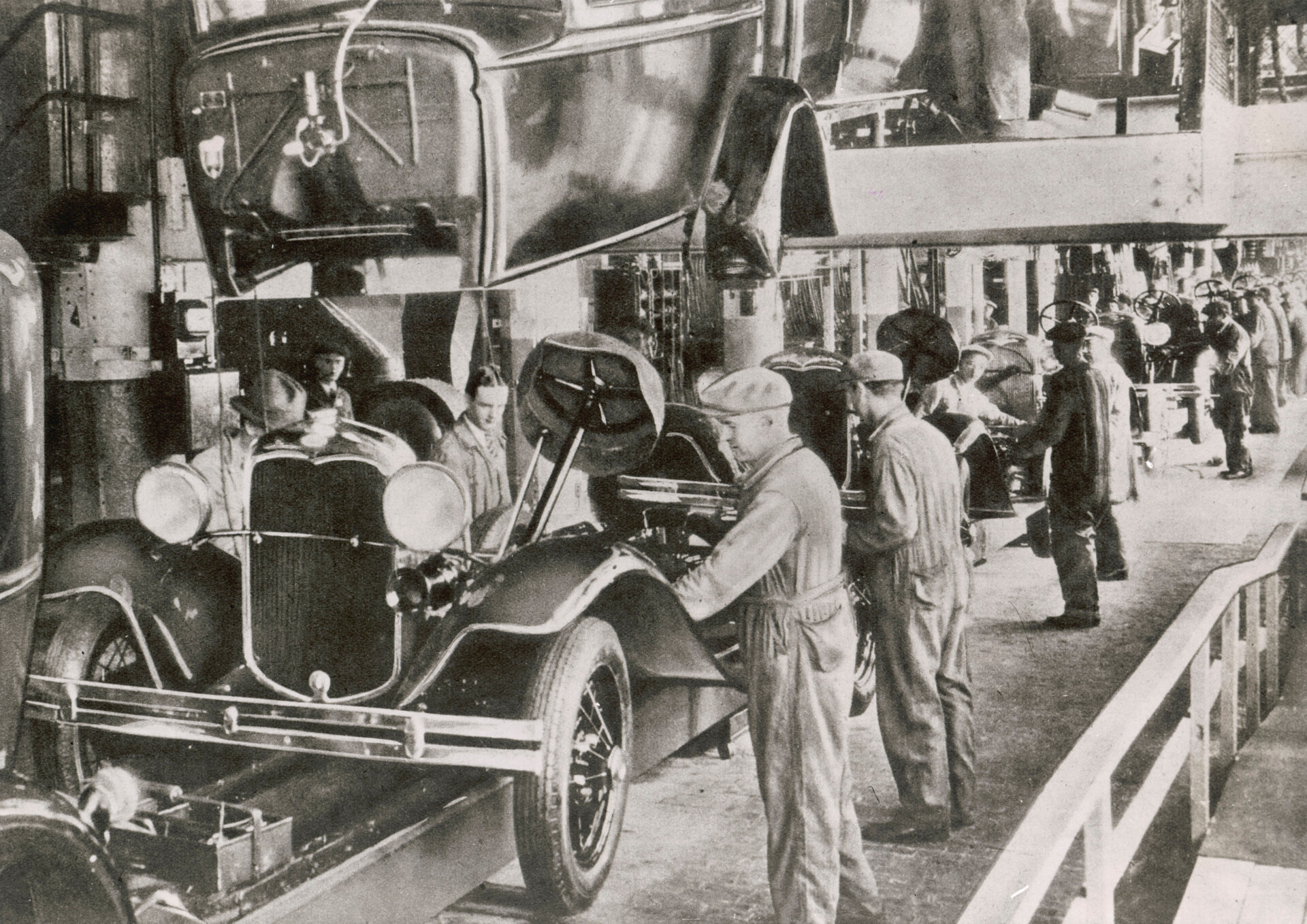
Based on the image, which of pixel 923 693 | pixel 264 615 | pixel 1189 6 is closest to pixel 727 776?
pixel 923 693

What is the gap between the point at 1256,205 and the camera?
251 centimetres

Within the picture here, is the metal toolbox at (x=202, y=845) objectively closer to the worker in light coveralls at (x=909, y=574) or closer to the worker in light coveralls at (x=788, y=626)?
the worker in light coveralls at (x=788, y=626)

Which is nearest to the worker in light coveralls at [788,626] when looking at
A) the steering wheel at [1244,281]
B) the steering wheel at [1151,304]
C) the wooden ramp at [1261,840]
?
the wooden ramp at [1261,840]

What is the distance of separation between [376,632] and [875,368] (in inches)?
45.1

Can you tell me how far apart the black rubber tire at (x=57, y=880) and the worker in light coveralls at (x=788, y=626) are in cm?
102

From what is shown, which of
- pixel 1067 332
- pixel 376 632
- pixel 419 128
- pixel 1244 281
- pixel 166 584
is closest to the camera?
pixel 419 128

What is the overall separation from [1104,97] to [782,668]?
1.38 meters

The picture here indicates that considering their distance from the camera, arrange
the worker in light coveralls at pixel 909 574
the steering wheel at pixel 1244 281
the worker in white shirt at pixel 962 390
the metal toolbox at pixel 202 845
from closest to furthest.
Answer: the metal toolbox at pixel 202 845, the worker in light coveralls at pixel 909 574, the steering wheel at pixel 1244 281, the worker in white shirt at pixel 962 390

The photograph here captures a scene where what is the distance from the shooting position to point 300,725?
206cm

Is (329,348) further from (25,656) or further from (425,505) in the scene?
(25,656)

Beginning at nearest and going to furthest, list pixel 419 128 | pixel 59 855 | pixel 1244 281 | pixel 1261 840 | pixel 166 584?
1. pixel 59 855
2. pixel 419 128
3. pixel 166 584
4. pixel 1261 840
5. pixel 1244 281

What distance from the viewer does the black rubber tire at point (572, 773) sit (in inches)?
88.2

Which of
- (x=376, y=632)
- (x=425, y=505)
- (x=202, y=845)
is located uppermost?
(x=425, y=505)

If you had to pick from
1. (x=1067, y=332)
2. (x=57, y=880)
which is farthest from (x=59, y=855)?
(x=1067, y=332)
